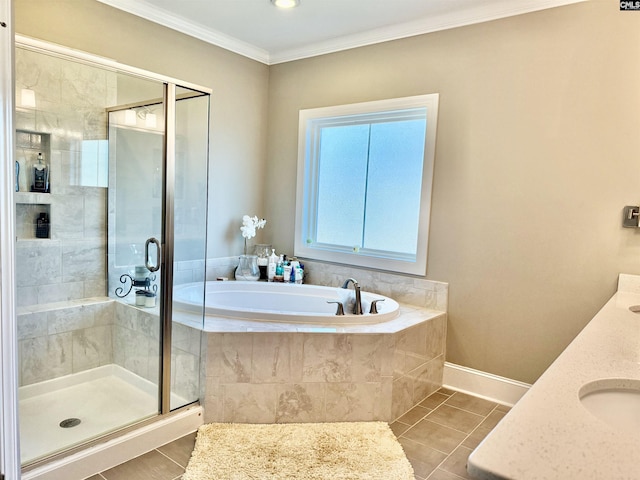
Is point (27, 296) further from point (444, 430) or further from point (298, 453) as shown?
point (444, 430)

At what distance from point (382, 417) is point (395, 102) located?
2.23 meters

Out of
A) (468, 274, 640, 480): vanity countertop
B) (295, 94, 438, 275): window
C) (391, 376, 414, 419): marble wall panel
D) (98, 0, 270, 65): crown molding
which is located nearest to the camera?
(468, 274, 640, 480): vanity countertop

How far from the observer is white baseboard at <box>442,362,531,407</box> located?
9.62ft

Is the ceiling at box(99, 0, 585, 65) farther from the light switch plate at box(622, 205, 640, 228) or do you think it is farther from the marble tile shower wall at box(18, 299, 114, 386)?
the marble tile shower wall at box(18, 299, 114, 386)

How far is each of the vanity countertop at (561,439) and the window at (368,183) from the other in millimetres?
2222

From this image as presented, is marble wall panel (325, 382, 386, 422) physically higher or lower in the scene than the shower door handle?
lower

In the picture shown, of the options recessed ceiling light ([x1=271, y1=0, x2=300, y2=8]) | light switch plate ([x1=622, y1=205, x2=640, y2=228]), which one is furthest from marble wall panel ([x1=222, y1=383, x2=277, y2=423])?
recessed ceiling light ([x1=271, y1=0, x2=300, y2=8])

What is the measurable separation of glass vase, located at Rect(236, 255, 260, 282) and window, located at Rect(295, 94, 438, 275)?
41 centimetres

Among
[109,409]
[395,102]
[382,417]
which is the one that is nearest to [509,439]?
[382,417]

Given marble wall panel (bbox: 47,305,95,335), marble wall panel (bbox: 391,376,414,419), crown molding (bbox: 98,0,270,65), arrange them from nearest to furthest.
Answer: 1. marble wall panel (bbox: 391,376,414,419)
2. marble wall panel (bbox: 47,305,95,335)
3. crown molding (bbox: 98,0,270,65)

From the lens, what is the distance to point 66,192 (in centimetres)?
283

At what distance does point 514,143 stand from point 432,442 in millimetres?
1901

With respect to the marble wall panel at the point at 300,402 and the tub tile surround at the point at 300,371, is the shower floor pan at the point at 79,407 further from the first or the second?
the marble wall panel at the point at 300,402

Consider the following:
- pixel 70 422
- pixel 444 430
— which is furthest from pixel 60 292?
pixel 444 430
